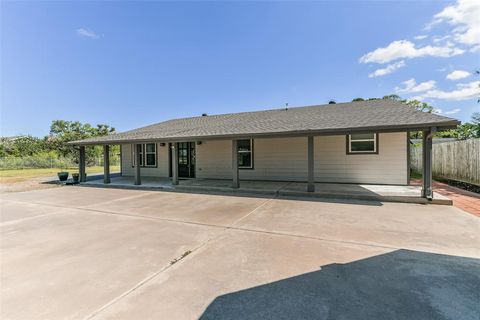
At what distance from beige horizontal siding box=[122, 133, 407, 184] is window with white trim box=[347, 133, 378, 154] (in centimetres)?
20

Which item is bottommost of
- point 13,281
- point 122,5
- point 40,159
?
point 13,281

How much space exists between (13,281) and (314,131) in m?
7.29

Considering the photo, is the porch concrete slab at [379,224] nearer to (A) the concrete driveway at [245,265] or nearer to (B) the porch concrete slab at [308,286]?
(A) the concrete driveway at [245,265]

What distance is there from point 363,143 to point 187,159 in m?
8.86

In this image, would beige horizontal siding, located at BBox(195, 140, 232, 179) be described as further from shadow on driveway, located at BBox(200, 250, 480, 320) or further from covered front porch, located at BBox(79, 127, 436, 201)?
shadow on driveway, located at BBox(200, 250, 480, 320)

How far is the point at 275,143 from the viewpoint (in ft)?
34.6

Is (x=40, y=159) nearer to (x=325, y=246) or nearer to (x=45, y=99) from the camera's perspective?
(x=45, y=99)

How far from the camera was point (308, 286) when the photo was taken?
251cm

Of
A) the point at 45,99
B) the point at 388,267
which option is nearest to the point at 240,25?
the point at 388,267

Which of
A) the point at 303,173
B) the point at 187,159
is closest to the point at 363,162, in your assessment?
the point at 303,173

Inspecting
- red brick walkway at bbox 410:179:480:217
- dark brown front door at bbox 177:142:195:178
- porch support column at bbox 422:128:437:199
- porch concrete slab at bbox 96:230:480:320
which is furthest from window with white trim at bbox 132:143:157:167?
red brick walkway at bbox 410:179:480:217

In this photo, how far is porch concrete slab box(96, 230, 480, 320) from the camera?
208 centimetres

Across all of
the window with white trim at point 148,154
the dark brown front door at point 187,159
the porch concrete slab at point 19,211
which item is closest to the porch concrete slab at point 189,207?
the porch concrete slab at point 19,211

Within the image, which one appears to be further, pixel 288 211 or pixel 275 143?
pixel 275 143
